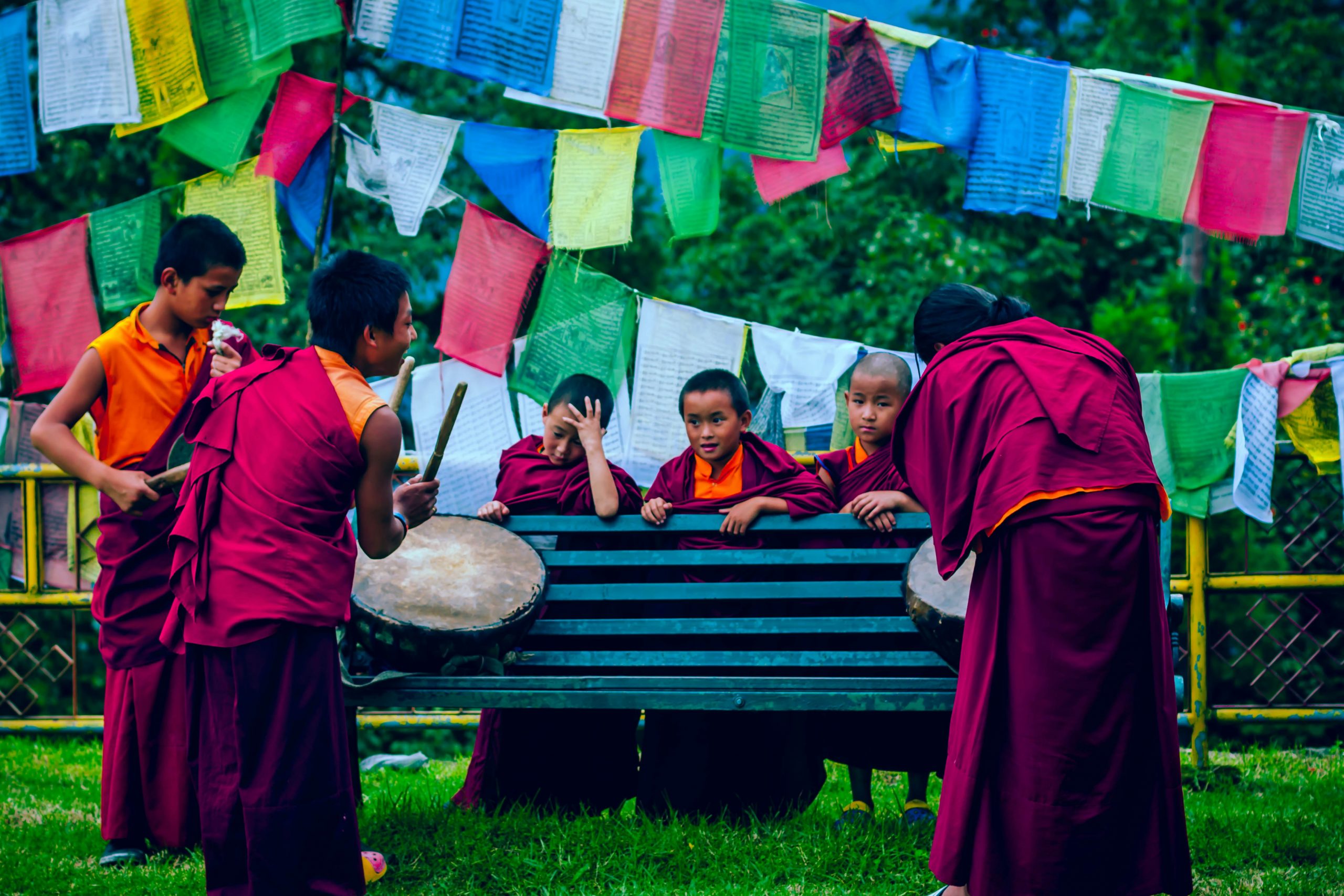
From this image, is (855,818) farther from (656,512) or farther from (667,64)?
(667,64)

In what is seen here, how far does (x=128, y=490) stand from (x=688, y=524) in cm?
160

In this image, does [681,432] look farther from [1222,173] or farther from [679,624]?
[1222,173]

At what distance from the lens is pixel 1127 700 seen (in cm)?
233

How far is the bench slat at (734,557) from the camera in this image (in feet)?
11.1

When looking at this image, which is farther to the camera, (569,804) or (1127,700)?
(569,804)

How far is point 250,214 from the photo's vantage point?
14.9 ft

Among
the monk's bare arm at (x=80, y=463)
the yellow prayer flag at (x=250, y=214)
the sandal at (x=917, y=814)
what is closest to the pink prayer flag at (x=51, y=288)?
the yellow prayer flag at (x=250, y=214)

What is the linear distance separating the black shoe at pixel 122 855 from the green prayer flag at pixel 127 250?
7.39 ft

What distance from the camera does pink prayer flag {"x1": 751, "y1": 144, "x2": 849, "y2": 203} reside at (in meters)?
4.37

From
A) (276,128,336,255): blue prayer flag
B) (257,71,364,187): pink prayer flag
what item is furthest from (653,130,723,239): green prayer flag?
(276,128,336,255): blue prayer flag

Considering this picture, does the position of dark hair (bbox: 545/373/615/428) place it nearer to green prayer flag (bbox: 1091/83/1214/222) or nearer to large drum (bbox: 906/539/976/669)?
large drum (bbox: 906/539/976/669)

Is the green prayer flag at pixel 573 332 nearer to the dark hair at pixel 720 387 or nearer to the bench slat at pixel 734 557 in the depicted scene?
the dark hair at pixel 720 387

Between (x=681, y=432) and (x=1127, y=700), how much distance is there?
2.58 m

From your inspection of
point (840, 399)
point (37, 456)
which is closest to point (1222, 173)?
point (840, 399)
